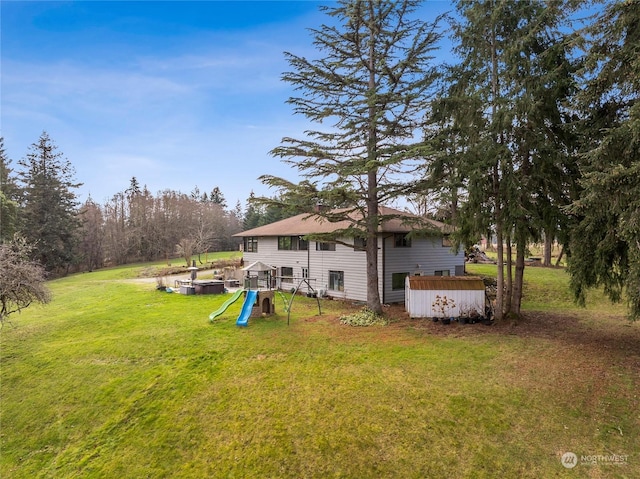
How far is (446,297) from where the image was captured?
474 inches

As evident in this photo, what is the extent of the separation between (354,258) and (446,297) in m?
5.85

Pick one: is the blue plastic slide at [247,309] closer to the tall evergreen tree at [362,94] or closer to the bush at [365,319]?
the bush at [365,319]

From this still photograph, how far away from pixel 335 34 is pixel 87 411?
14675mm

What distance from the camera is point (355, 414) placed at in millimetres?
6254

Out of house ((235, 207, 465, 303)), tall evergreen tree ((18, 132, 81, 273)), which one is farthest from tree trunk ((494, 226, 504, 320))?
tall evergreen tree ((18, 132, 81, 273))

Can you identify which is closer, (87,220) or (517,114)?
(517,114)

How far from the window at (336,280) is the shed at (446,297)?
563 centimetres

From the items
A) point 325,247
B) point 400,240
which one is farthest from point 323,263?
point 400,240

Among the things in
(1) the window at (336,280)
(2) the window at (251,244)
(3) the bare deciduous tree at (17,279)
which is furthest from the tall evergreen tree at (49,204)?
(1) the window at (336,280)

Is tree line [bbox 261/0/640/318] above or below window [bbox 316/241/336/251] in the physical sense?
above

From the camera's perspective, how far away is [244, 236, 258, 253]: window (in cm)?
2347

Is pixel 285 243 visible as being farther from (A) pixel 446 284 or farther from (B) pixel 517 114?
(B) pixel 517 114

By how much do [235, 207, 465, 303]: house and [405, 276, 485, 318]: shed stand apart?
2.04 m

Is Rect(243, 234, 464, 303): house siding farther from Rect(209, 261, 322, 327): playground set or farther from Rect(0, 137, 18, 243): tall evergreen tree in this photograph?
Rect(0, 137, 18, 243): tall evergreen tree
